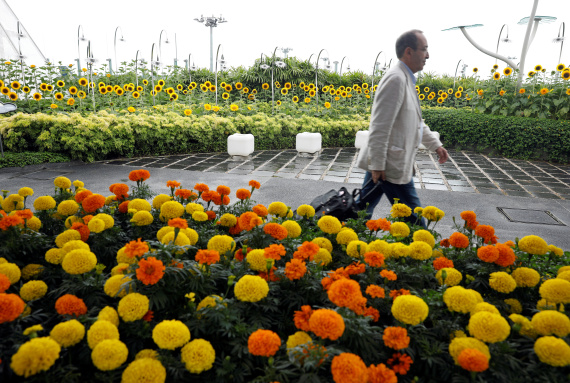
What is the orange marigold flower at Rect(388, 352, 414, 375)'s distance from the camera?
3.57 feet

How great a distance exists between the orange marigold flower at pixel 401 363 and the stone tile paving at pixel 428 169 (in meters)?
4.93

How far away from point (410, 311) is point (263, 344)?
1.50 feet

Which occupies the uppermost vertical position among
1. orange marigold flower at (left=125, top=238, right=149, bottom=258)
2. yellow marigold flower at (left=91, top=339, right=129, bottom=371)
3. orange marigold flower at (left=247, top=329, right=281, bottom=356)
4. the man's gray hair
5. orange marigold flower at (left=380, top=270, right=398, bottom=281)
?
the man's gray hair

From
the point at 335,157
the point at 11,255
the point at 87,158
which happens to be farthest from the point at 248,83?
the point at 11,255

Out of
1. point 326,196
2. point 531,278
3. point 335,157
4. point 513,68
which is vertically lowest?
point 335,157

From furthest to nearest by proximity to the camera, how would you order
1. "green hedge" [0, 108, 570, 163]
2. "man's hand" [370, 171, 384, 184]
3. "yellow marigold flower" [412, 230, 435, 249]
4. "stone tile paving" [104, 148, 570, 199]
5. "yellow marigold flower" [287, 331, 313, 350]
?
"green hedge" [0, 108, 570, 163] < "stone tile paving" [104, 148, 570, 199] < "man's hand" [370, 171, 384, 184] < "yellow marigold flower" [412, 230, 435, 249] < "yellow marigold flower" [287, 331, 313, 350]

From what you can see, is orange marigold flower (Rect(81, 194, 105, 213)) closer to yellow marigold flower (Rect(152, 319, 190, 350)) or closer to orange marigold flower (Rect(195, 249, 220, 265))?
orange marigold flower (Rect(195, 249, 220, 265))

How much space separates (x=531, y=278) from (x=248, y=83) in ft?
43.2

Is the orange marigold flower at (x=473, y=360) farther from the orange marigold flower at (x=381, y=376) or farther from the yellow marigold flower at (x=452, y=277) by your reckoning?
the yellow marigold flower at (x=452, y=277)

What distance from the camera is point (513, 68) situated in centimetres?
1027

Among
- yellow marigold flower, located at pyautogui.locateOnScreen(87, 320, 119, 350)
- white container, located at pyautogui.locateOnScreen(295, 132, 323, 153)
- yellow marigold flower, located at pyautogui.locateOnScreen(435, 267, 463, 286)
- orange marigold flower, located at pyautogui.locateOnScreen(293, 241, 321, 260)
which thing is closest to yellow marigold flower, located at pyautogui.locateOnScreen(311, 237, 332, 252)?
orange marigold flower, located at pyautogui.locateOnScreen(293, 241, 321, 260)

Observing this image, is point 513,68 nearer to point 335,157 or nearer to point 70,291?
point 335,157

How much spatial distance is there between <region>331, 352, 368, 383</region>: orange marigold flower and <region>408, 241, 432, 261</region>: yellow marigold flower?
700mm

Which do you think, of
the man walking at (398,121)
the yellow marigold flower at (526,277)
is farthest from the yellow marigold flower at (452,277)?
the man walking at (398,121)
